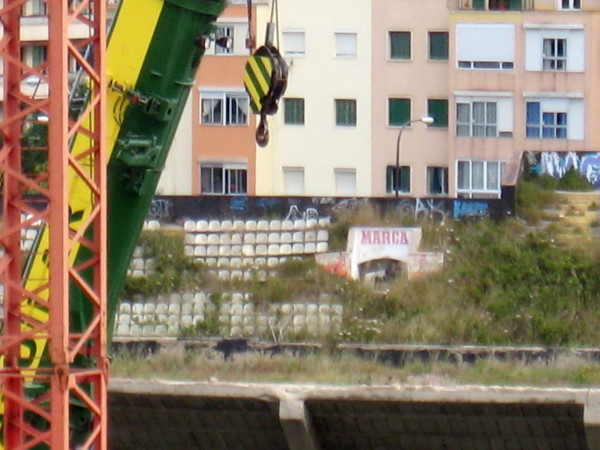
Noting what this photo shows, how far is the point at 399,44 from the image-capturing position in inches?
1919

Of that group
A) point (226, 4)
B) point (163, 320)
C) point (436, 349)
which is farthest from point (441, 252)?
point (226, 4)

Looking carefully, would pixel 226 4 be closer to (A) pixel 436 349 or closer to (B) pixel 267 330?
(A) pixel 436 349

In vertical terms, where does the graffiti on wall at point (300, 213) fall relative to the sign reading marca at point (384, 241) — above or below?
above

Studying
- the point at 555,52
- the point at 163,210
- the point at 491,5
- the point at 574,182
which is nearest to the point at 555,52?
the point at 555,52

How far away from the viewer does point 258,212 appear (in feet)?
128

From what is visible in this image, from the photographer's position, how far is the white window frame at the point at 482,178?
4728cm

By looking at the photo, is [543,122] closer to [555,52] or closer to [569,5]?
[555,52]

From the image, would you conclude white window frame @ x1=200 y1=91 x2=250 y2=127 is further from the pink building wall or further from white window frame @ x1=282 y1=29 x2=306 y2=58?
the pink building wall

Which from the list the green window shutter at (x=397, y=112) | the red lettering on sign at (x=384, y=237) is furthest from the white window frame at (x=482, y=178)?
the red lettering on sign at (x=384, y=237)

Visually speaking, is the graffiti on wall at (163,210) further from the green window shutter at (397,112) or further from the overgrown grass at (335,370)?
the overgrown grass at (335,370)

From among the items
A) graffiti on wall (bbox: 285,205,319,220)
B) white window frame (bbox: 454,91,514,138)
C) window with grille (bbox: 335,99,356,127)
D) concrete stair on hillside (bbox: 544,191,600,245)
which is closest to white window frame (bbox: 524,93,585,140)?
white window frame (bbox: 454,91,514,138)

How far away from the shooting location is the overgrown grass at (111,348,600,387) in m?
22.4

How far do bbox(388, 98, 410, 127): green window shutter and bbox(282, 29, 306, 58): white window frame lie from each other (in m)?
3.12

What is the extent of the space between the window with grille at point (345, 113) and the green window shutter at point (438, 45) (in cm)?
290
